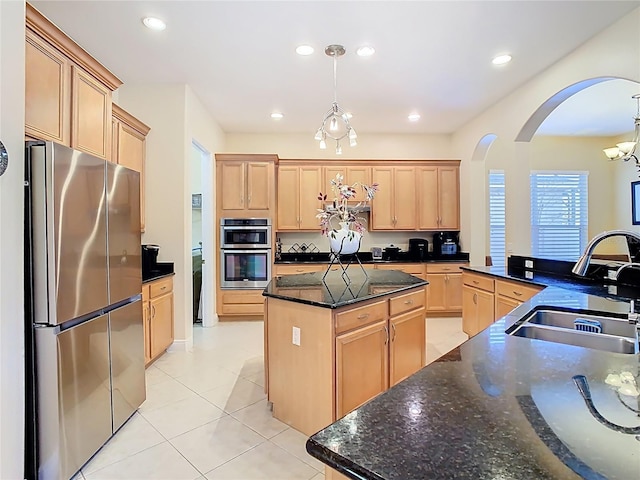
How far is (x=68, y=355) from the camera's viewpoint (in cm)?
186

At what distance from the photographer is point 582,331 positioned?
166 centimetres

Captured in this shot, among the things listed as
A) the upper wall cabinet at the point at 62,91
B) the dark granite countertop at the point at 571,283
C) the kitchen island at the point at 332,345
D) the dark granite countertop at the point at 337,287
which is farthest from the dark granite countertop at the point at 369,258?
the upper wall cabinet at the point at 62,91

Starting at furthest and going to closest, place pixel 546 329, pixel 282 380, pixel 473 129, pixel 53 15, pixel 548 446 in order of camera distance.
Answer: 1. pixel 473 129
2. pixel 53 15
3. pixel 282 380
4. pixel 546 329
5. pixel 548 446

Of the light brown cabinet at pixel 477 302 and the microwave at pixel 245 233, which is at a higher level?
the microwave at pixel 245 233

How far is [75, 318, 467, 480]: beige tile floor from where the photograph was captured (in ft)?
6.50

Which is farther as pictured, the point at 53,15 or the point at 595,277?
the point at 595,277

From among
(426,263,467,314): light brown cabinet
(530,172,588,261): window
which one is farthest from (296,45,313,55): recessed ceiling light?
(530,172,588,261): window

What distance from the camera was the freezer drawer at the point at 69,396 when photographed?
1783 mm

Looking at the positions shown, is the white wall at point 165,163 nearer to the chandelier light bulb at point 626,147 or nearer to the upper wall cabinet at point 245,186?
the upper wall cabinet at point 245,186

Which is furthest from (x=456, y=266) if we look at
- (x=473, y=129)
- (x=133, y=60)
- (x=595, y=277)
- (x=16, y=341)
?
(x=16, y=341)

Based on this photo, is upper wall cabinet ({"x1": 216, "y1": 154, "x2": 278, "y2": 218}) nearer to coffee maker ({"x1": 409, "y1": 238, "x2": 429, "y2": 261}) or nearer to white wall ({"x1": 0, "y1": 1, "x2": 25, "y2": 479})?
coffee maker ({"x1": 409, "y1": 238, "x2": 429, "y2": 261})

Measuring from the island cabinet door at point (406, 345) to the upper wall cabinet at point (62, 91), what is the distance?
2441 millimetres

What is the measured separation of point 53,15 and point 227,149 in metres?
3.25

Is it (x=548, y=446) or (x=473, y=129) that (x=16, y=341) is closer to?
(x=548, y=446)
